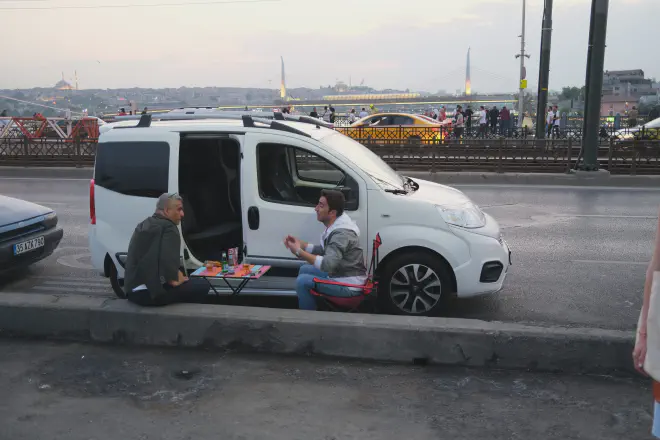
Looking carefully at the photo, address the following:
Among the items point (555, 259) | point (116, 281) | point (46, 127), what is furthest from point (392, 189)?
point (46, 127)

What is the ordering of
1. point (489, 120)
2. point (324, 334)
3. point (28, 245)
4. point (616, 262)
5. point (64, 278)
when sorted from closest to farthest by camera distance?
point (324, 334) → point (28, 245) → point (64, 278) → point (616, 262) → point (489, 120)

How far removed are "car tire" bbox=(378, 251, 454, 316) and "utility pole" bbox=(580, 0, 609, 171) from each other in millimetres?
11701

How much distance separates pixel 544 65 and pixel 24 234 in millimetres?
19388

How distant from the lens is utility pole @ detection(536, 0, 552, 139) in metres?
22.1

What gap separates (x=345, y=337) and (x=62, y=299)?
240 cm

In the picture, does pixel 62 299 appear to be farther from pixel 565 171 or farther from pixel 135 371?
pixel 565 171

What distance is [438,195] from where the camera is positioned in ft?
20.7

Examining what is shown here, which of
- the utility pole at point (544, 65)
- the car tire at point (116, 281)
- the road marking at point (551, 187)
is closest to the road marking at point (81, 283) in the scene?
the car tire at point (116, 281)

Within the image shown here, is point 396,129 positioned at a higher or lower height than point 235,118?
lower

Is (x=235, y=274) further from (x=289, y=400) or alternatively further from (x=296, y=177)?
(x=296, y=177)

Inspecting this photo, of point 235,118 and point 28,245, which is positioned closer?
point 235,118

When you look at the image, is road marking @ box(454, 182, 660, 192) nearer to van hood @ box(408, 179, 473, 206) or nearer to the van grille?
van hood @ box(408, 179, 473, 206)

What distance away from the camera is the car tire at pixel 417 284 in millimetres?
5746

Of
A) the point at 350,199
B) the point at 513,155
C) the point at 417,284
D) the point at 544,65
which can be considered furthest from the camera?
the point at 544,65
